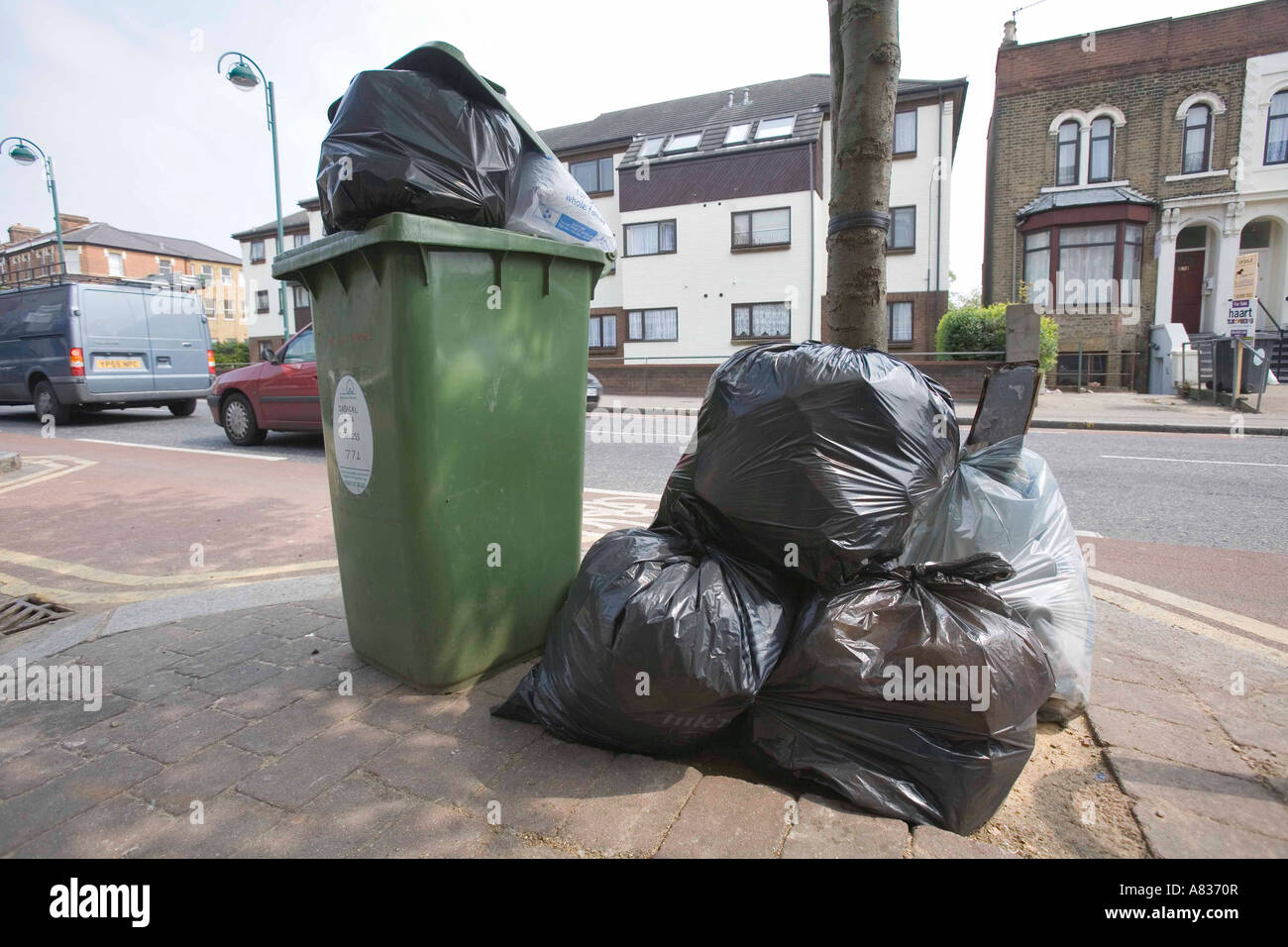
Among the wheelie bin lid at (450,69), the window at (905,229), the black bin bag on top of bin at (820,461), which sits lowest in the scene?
the black bin bag on top of bin at (820,461)

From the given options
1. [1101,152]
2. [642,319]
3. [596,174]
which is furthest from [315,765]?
[596,174]

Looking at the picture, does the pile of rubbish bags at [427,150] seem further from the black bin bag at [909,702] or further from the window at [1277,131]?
the window at [1277,131]

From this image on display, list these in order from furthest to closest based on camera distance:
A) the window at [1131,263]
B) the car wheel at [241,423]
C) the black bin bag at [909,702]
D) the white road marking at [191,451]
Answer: the window at [1131,263] → the car wheel at [241,423] → the white road marking at [191,451] → the black bin bag at [909,702]

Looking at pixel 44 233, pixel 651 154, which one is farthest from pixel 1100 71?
pixel 44 233

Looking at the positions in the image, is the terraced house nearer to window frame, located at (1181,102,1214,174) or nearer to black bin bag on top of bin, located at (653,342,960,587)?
window frame, located at (1181,102,1214,174)

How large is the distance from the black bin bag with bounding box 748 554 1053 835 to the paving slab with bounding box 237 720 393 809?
1070mm

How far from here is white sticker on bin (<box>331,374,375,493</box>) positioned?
2.26 meters

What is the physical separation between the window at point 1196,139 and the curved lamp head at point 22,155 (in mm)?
29254

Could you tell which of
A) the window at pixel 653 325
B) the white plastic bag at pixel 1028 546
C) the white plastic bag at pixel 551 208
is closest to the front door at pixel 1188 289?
the window at pixel 653 325

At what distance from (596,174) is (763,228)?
6478 millimetres

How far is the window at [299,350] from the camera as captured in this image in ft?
28.5

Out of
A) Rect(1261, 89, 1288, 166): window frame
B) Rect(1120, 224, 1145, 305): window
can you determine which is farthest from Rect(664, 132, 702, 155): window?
Rect(1261, 89, 1288, 166): window frame

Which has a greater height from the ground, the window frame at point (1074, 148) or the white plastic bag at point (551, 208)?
the window frame at point (1074, 148)
